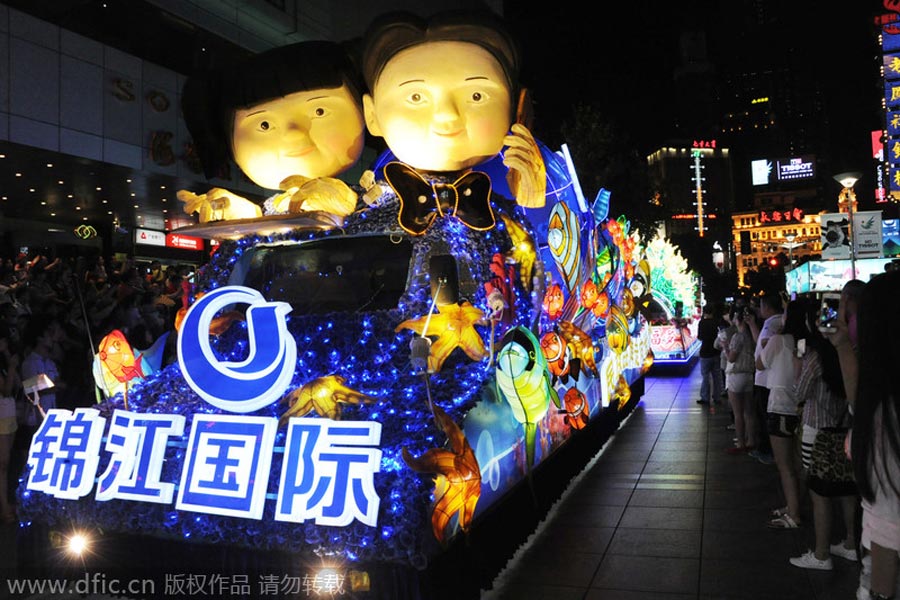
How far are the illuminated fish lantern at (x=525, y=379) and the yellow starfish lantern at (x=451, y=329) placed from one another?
0.69 ft

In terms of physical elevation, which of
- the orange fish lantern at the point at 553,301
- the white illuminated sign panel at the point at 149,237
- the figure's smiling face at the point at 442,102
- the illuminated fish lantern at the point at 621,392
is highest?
the white illuminated sign panel at the point at 149,237

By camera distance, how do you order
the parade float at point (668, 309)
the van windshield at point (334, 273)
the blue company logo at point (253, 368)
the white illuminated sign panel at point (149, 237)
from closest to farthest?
the blue company logo at point (253, 368) < the van windshield at point (334, 273) < the parade float at point (668, 309) < the white illuminated sign panel at point (149, 237)

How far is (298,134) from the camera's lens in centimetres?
536

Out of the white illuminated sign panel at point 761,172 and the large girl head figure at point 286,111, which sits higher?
the white illuminated sign panel at point 761,172

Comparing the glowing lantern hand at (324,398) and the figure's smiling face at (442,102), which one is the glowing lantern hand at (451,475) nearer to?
the glowing lantern hand at (324,398)

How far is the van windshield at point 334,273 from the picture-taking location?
489cm

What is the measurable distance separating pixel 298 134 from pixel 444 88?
120 centimetres

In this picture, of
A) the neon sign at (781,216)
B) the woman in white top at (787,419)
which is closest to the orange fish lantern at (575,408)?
the woman in white top at (787,419)

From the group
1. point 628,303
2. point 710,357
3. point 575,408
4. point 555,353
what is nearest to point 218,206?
point 555,353

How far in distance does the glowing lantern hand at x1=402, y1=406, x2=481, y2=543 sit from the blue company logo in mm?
814

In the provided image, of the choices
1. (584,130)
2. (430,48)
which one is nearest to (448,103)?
(430,48)

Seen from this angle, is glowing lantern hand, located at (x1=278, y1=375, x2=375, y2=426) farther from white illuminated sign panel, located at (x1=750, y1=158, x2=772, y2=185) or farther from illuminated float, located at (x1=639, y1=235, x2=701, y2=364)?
white illuminated sign panel, located at (x1=750, y1=158, x2=772, y2=185)

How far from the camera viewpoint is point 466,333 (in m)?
4.23

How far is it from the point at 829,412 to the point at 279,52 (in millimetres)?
4696
